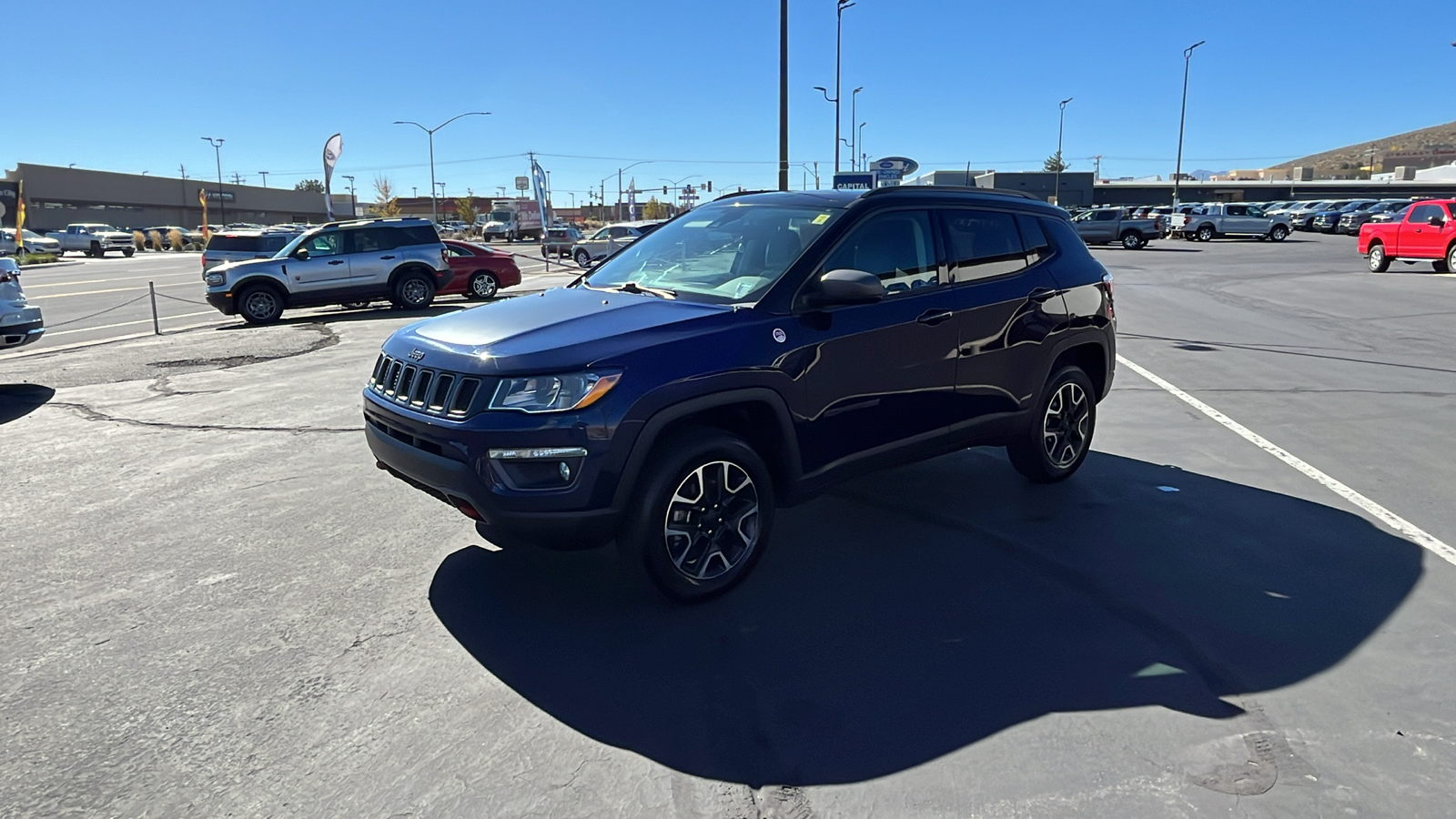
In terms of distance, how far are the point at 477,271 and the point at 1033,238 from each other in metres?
16.1

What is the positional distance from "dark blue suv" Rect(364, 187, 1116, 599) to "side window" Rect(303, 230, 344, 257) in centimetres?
1328

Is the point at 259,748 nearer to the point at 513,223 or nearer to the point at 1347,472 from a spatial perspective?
the point at 1347,472

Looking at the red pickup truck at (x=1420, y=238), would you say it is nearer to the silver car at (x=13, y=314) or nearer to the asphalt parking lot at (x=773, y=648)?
→ the asphalt parking lot at (x=773, y=648)

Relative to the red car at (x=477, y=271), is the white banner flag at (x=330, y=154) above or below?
above

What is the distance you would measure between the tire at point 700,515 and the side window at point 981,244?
5.96ft

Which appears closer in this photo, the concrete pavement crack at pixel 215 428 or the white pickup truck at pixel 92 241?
the concrete pavement crack at pixel 215 428

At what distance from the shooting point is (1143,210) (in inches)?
1719

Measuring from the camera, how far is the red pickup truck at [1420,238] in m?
22.7

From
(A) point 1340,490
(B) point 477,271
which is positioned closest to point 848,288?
(A) point 1340,490

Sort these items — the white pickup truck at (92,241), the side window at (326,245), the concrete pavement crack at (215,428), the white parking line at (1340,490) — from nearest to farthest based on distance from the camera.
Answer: the white parking line at (1340,490)
the concrete pavement crack at (215,428)
the side window at (326,245)
the white pickup truck at (92,241)

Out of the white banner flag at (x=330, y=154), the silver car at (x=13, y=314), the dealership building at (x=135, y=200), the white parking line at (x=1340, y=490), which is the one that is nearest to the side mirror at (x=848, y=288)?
the white parking line at (x=1340, y=490)

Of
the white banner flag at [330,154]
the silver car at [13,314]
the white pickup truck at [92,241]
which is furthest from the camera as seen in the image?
the white pickup truck at [92,241]

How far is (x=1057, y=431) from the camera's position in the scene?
597cm

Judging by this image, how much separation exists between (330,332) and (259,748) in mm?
12380
